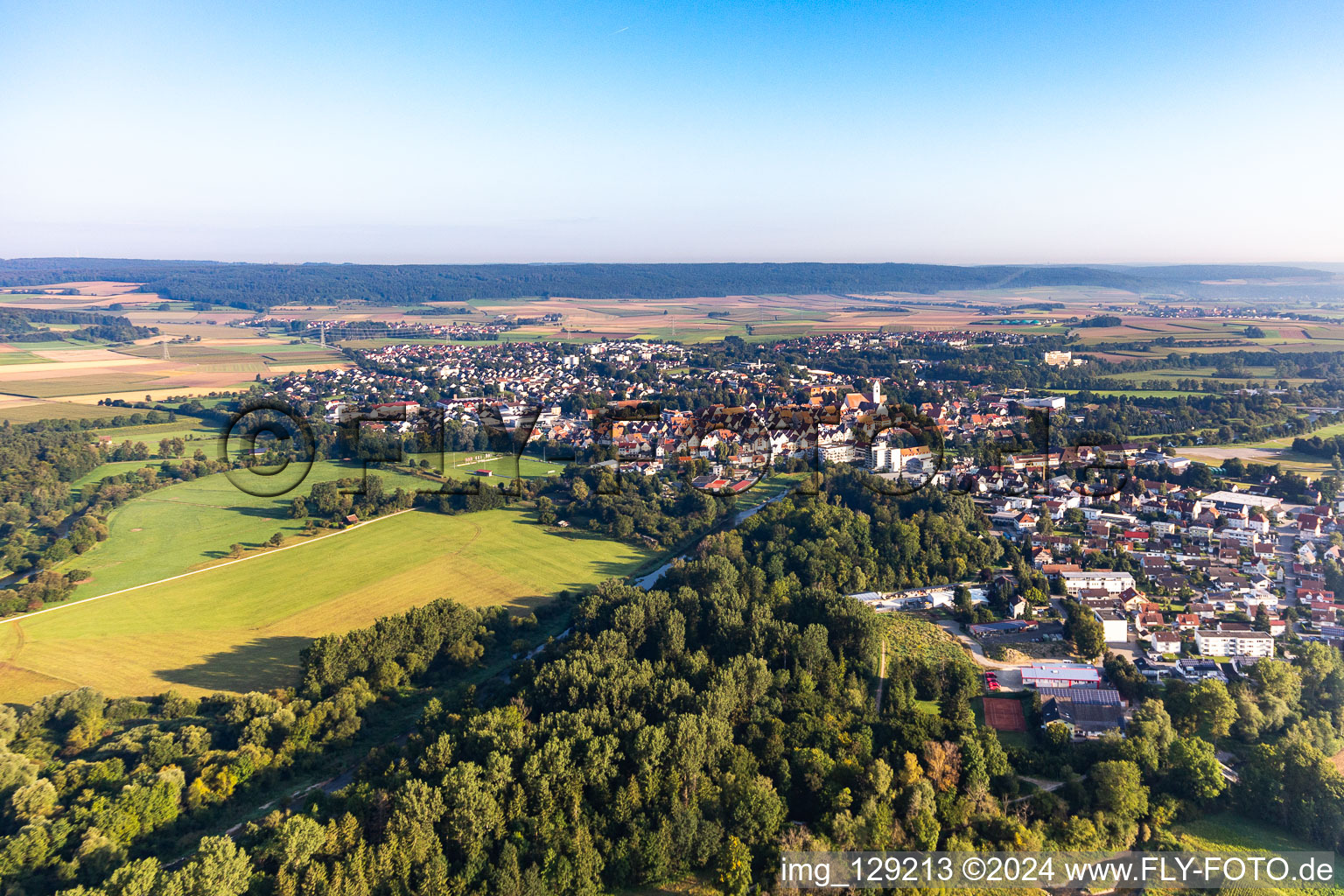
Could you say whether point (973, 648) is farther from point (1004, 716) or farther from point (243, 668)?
point (243, 668)

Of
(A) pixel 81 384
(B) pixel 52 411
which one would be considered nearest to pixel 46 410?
(B) pixel 52 411

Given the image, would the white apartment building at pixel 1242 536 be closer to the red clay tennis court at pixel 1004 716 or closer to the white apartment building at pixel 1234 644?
the white apartment building at pixel 1234 644

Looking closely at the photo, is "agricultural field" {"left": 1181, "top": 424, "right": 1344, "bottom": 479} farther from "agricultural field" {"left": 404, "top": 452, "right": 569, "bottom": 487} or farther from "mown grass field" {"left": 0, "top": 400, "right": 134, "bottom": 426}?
"mown grass field" {"left": 0, "top": 400, "right": 134, "bottom": 426}

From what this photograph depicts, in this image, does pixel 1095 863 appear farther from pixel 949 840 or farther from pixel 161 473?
pixel 161 473

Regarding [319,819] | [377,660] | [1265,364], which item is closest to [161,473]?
[377,660]

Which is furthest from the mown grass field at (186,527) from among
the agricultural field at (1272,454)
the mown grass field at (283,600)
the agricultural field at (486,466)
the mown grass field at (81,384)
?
the agricultural field at (1272,454)
